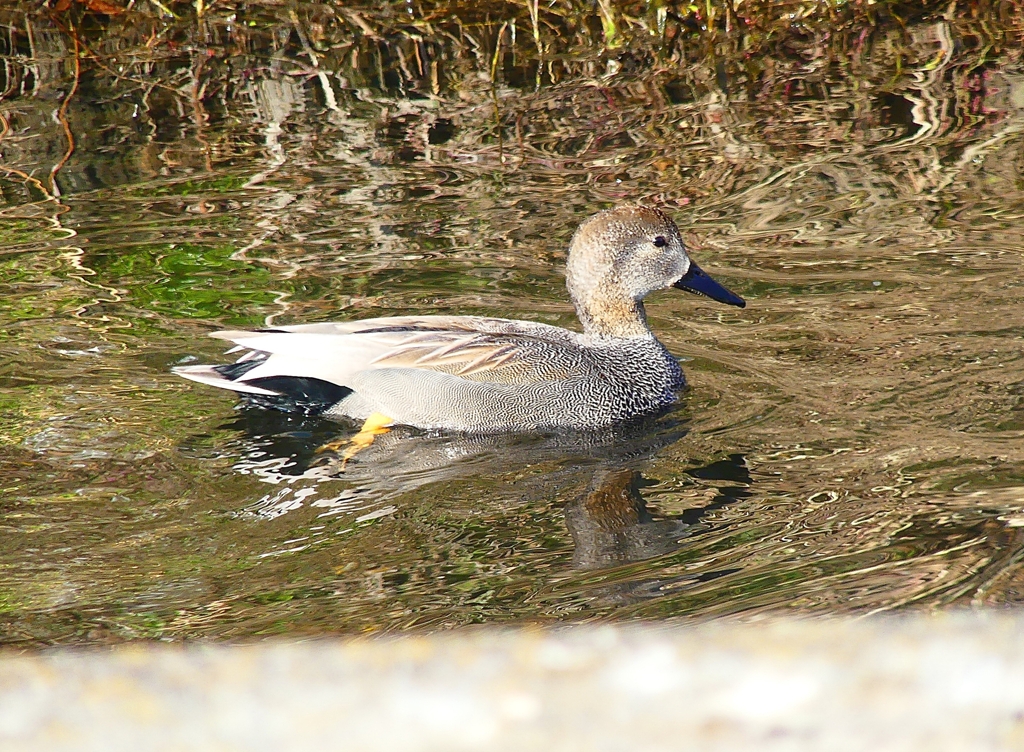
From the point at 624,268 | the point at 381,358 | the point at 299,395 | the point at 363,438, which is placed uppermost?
the point at 624,268

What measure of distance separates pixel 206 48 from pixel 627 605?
24.1ft

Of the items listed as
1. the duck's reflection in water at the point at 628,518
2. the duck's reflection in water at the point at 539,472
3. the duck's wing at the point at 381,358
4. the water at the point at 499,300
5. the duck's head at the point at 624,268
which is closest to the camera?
the water at the point at 499,300

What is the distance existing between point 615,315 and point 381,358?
1166mm

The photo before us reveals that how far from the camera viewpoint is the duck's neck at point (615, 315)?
575cm

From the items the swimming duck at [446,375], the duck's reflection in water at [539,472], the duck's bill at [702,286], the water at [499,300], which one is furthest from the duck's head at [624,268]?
the duck's reflection in water at [539,472]

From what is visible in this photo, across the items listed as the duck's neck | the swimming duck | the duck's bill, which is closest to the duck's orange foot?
the swimming duck

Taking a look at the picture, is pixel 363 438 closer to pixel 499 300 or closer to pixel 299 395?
pixel 299 395

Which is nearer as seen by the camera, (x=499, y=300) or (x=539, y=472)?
(x=539, y=472)

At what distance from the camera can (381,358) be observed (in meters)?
5.27

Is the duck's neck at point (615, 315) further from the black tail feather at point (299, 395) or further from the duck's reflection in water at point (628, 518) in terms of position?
the black tail feather at point (299, 395)

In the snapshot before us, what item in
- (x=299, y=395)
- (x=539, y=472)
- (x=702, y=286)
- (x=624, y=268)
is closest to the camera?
(x=539, y=472)

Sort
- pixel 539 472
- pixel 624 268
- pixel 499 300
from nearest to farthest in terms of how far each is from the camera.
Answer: pixel 539 472
pixel 624 268
pixel 499 300

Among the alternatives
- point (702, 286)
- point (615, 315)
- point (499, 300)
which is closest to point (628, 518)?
point (615, 315)

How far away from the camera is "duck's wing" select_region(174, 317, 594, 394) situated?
5.23 metres
